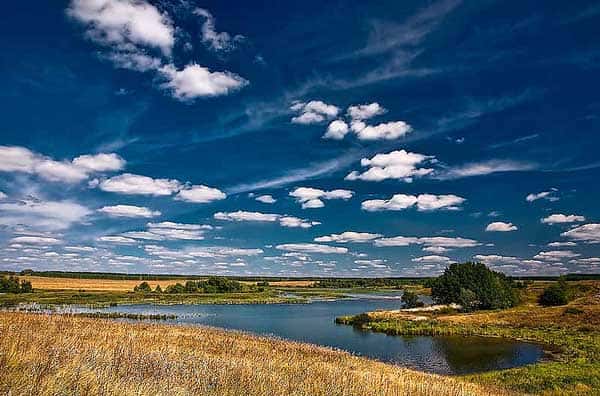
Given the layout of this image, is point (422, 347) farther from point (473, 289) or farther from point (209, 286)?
point (209, 286)

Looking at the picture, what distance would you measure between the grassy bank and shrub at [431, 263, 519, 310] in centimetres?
956

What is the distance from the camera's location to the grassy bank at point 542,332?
2734 cm

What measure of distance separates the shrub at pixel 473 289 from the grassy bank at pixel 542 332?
956 cm

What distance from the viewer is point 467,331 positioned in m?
64.6

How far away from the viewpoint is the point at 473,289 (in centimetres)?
9888

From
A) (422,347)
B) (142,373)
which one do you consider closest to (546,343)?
(422,347)

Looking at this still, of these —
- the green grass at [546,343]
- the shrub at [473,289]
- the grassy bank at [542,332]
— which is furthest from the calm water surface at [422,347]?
the shrub at [473,289]

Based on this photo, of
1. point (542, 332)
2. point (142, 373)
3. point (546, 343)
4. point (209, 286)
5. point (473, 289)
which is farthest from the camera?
point (209, 286)

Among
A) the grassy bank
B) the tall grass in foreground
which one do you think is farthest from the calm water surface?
the tall grass in foreground

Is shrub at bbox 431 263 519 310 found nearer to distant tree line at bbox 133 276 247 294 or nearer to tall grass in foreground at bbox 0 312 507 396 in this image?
tall grass in foreground at bbox 0 312 507 396

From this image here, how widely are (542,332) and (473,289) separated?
38.9 metres

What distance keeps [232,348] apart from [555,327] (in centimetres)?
5965

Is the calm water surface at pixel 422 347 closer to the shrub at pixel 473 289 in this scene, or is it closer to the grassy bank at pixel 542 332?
the grassy bank at pixel 542 332

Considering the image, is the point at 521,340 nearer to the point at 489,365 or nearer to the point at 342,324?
the point at 489,365
